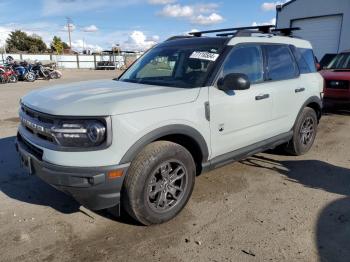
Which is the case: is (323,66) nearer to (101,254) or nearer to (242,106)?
(242,106)

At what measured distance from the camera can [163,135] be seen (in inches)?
127

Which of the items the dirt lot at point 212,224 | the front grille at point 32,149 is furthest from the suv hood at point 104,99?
the dirt lot at point 212,224

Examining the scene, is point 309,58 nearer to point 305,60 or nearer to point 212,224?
point 305,60

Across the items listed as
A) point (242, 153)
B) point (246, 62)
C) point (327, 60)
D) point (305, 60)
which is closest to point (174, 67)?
point (246, 62)

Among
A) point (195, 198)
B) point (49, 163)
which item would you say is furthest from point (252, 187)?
point (49, 163)

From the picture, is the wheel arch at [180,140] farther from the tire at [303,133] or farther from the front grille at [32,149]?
the tire at [303,133]

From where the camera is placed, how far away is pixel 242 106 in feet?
13.1

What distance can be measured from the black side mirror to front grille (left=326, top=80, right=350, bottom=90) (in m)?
6.42

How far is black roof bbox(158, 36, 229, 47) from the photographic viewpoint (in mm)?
4016

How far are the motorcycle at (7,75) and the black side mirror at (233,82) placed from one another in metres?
20.5

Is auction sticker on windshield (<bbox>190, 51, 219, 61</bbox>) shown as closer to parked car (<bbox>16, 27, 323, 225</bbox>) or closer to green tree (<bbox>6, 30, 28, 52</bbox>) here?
parked car (<bbox>16, 27, 323, 225</bbox>)

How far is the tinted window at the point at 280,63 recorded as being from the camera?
178 inches

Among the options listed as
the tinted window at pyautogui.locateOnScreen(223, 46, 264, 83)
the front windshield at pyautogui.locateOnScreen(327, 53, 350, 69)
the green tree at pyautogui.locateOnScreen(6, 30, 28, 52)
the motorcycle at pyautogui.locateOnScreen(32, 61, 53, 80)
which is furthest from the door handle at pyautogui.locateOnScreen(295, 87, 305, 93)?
the green tree at pyautogui.locateOnScreen(6, 30, 28, 52)

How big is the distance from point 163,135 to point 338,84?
24.3ft
